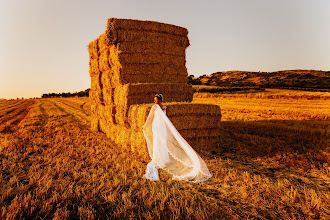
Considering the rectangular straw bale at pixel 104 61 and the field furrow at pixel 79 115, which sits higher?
the rectangular straw bale at pixel 104 61

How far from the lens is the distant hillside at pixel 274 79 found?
44781 mm

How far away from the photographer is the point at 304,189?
4.41 metres

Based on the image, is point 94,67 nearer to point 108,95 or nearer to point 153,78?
point 108,95

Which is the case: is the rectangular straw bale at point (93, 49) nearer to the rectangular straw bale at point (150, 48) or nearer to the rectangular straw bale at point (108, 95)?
the rectangular straw bale at point (108, 95)

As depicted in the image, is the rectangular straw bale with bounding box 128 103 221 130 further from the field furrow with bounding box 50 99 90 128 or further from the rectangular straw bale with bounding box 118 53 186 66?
the field furrow with bounding box 50 99 90 128

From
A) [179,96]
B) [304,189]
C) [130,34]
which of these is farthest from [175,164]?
[130,34]

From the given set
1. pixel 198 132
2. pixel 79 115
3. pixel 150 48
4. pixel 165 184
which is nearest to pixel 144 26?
pixel 150 48

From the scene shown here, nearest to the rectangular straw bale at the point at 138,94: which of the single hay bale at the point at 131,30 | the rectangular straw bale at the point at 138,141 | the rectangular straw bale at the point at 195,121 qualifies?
the rectangular straw bale at the point at 138,141

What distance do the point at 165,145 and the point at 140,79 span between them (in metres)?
4.02

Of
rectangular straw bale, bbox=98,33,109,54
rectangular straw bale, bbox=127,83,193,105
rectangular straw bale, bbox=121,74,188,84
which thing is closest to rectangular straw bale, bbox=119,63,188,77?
rectangular straw bale, bbox=121,74,188,84

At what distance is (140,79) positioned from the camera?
9.52m

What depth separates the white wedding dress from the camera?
5.82m

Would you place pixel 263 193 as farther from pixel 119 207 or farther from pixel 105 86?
pixel 105 86

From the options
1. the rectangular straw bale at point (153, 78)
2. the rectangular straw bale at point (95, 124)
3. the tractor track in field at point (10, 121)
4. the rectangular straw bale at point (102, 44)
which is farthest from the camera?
the tractor track in field at point (10, 121)
